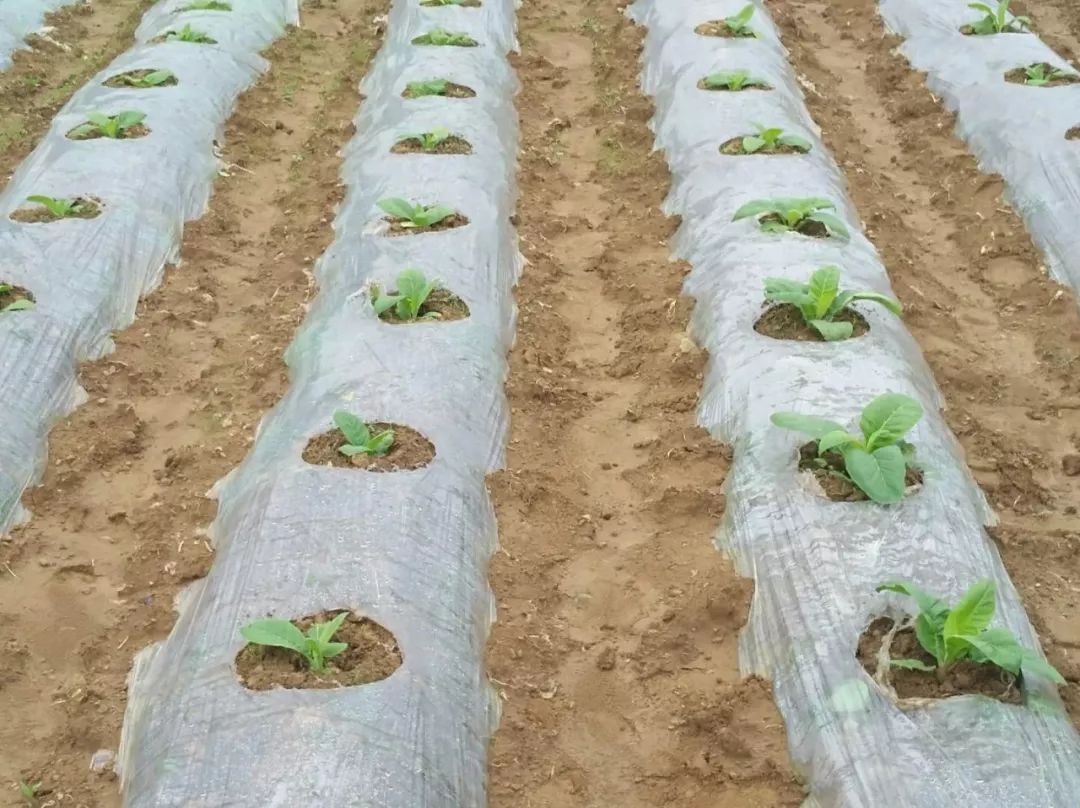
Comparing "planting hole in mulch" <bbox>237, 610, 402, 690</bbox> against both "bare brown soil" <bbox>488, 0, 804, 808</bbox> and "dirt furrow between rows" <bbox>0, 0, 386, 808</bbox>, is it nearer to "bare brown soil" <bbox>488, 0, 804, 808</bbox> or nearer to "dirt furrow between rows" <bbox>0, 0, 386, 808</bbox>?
"bare brown soil" <bbox>488, 0, 804, 808</bbox>

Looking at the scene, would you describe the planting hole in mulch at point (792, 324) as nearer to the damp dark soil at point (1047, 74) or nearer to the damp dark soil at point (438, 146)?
the damp dark soil at point (438, 146)

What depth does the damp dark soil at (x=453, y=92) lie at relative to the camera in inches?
283

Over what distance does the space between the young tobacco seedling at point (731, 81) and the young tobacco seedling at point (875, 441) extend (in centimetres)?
371

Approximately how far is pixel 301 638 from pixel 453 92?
501 cm

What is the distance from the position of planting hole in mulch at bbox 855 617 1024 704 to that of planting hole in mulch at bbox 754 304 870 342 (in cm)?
170

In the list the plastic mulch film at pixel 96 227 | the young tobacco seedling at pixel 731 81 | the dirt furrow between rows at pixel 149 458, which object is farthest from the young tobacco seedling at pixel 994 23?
the plastic mulch film at pixel 96 227

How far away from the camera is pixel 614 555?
13.7ft

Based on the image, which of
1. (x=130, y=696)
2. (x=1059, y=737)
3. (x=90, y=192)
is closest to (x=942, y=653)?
(x=1059, y=737)

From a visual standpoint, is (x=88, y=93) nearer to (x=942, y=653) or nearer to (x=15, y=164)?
(x=15, y=164)

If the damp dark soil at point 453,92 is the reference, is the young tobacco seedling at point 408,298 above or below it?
above

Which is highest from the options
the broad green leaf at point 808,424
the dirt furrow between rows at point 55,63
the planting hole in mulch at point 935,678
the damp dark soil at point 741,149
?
the broad green leaf at point 808,424

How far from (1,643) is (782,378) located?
3.02 meters

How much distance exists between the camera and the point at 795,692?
129 inches

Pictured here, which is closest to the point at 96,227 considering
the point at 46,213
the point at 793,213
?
the point at 46,213
